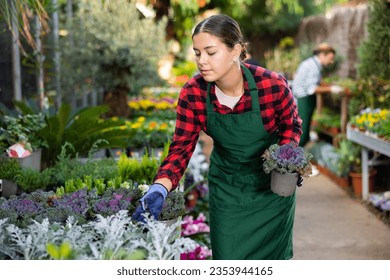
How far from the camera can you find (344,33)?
10562 millimetres

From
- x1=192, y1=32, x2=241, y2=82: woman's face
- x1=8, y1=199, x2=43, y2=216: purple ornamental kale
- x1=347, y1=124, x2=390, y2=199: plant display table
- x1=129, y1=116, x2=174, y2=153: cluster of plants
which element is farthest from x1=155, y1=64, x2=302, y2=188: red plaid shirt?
x1=347, y1=124, x2=390, y2=199: plant display table

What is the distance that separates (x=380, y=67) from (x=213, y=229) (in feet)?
13.7

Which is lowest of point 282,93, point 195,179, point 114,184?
point 195,179

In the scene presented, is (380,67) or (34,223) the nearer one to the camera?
(34,223)

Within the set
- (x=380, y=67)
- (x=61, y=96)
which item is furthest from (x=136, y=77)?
(x=380, y=67)

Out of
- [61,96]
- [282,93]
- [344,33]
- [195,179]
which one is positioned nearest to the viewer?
[282,93]

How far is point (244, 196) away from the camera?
3.02 m

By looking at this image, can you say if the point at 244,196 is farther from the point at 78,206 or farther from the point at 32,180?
the point at 32,180

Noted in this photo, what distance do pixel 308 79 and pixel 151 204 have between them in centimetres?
625

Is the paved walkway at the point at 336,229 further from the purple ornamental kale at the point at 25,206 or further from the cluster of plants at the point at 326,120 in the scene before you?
the purple ornamental kale at the point at 25,206

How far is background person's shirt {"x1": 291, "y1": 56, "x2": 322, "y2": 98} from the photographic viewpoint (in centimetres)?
840

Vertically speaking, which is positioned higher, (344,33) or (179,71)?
(344,33)

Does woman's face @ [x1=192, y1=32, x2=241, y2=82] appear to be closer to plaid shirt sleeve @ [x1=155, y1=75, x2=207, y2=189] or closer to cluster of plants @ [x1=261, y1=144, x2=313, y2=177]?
plaid shirt sleeve @ [x1=155, y1=75, x2=207, y2=189]
